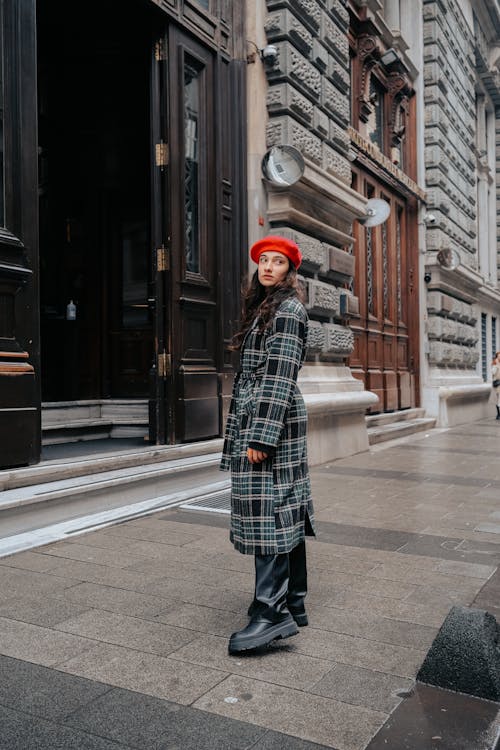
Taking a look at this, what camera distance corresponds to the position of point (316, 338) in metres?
8.91

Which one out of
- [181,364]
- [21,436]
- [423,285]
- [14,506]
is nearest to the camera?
[14,506]

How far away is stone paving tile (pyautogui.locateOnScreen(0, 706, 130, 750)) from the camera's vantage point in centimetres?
228

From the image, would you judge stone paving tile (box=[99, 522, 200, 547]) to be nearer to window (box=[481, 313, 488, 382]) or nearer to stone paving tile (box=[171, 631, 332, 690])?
stone paving tile (box=[171, 631, 332, 690])

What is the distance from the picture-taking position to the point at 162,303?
7.38 meters

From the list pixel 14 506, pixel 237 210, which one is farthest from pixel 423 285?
pixel 14 506

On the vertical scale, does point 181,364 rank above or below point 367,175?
below

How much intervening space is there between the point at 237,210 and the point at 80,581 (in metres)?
5.28

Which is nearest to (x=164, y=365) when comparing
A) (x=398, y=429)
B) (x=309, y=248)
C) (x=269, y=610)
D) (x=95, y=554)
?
(x=309, y=248)

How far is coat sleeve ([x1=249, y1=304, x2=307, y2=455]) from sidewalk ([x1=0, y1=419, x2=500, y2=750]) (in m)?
0.93

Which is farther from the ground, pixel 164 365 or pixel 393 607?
pixel 164 365

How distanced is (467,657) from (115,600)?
1853mm

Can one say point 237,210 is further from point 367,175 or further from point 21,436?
point 367,175

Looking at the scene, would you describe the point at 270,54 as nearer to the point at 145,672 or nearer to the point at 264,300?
the point at 264,300

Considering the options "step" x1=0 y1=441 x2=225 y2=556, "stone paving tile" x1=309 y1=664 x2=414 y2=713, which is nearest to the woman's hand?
"stone paving tile" x1=309 y1=664 x2=414 y2=713
